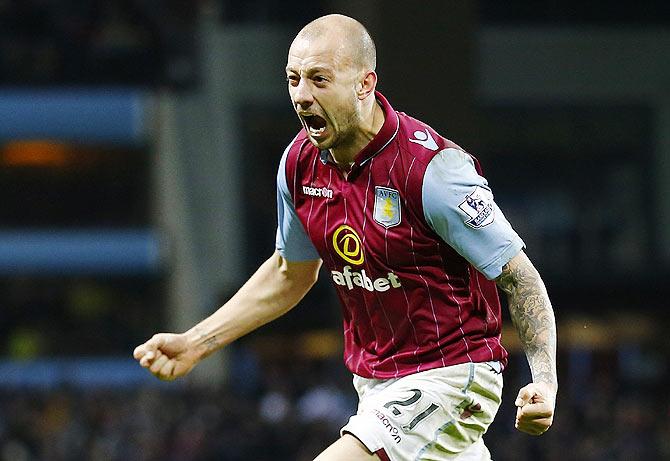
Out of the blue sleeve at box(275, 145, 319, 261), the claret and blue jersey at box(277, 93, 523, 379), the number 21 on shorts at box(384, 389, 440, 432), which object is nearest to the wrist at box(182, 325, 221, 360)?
the blue sleeve at box(275, 145, 319, 261)

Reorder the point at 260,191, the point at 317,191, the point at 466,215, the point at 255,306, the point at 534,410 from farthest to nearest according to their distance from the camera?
the point at 260,191 < the point at 255,306 < the point at 317,191 < the point at 466,215 < the point at 534,410

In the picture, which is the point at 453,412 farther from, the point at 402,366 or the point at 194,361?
the point at 194,361

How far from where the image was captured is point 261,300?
5.28 meters

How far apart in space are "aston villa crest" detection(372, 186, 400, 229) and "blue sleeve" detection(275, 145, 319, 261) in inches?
18.0

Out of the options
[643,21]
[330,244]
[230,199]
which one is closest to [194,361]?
[330,244]

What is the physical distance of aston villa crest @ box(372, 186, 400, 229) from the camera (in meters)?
4.65

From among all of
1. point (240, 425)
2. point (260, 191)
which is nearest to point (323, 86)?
point (240, 425)

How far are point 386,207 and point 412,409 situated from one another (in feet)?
2.19

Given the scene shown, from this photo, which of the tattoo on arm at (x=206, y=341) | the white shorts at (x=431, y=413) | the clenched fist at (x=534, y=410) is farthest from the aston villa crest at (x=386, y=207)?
the tattoo on arm at (x=206, y=341)

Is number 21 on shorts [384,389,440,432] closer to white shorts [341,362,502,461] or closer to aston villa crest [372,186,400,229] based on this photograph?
white shorts [341,362,502,461]

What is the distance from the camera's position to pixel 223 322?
523 cm

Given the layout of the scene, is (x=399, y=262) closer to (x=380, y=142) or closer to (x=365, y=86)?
(x=380, y=142)

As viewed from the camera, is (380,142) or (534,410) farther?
(380,142)

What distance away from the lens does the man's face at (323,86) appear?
454 centimetres
